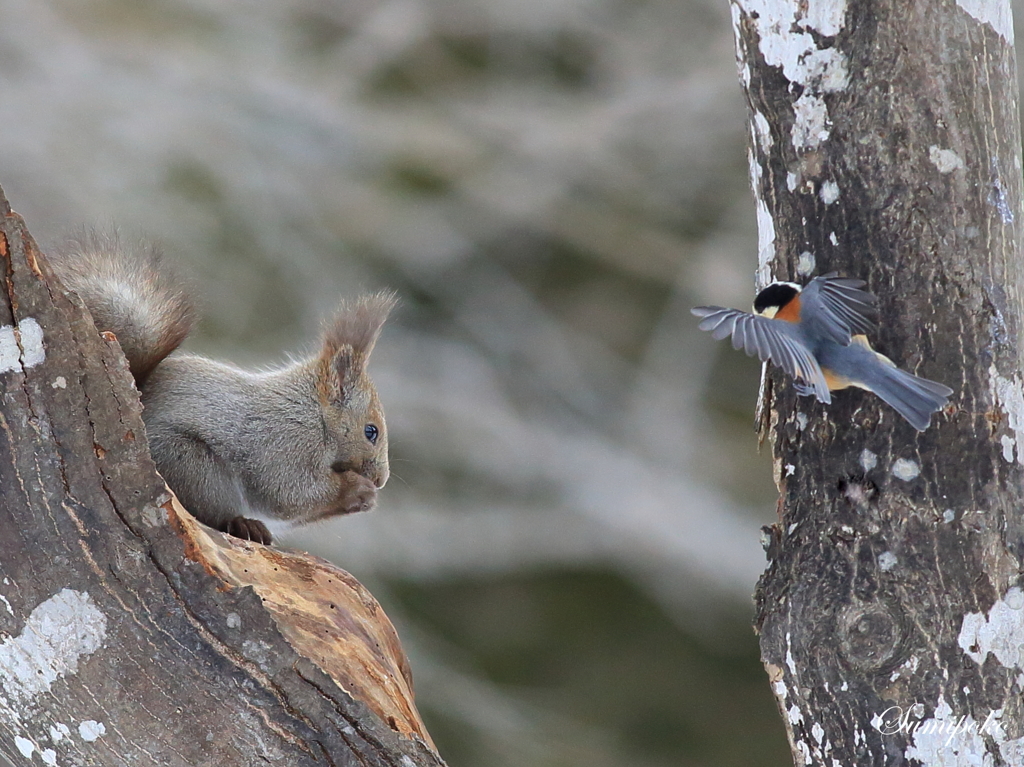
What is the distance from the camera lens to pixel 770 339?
62.1 inches

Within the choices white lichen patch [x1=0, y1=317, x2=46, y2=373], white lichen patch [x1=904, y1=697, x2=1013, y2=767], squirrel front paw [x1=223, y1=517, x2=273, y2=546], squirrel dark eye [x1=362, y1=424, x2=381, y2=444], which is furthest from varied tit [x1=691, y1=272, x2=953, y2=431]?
squirrel dark eye [x1=362, y1=424, x2=381, y2=444]

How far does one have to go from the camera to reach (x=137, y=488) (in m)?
1.59

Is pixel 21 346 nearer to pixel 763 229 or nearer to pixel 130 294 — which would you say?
pixel 130 294

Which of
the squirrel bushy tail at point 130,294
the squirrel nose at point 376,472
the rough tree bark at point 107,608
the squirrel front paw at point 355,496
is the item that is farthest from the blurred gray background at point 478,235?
the rough tree bark at point 107,608

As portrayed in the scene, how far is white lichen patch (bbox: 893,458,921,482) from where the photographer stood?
1639 mm

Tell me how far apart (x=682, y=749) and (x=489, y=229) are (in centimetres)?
292

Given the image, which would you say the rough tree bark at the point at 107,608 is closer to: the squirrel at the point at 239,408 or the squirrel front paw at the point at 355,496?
the squirrel at the point at 239,408

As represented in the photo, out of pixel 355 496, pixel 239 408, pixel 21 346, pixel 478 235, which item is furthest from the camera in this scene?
pixel 478 235

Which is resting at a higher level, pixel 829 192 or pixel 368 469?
pixel 829 192

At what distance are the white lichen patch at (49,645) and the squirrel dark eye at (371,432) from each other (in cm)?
103

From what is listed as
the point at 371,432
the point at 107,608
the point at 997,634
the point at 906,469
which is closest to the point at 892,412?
the point at 906,469

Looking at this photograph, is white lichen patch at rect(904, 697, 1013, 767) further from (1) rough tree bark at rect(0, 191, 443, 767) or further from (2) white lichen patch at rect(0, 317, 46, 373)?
(2) white lichen patch at rect(0, 317, 46, 373)

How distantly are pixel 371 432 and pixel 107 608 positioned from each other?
1036 millimetres

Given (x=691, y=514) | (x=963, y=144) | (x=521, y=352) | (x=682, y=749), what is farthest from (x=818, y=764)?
(x=682, y=749)
